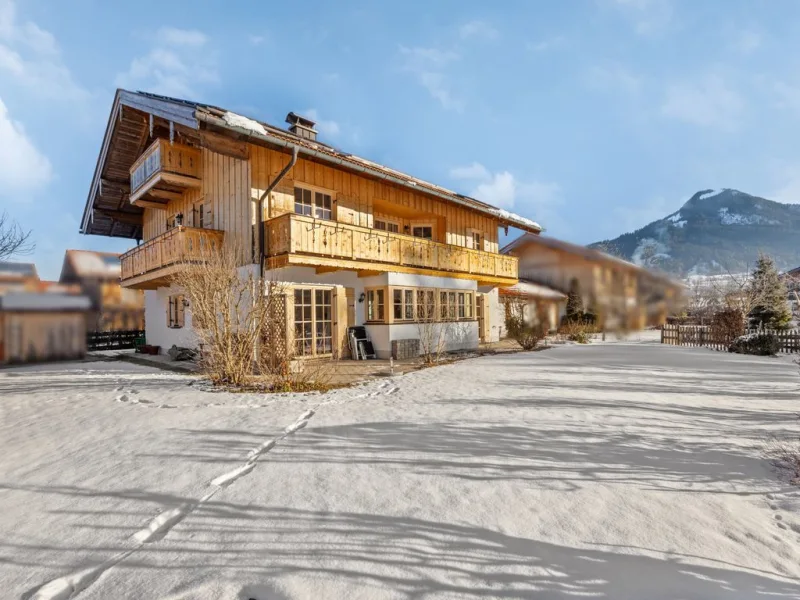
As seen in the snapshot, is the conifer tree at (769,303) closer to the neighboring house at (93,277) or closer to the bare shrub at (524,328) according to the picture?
the bare shrub at (524,328)

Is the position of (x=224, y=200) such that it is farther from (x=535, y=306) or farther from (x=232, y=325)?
(x=535, y=306)

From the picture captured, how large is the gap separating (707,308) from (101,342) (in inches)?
1035

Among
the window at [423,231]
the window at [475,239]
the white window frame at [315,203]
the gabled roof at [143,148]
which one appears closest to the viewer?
the gabled roof at [143,148]

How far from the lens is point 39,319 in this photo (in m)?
5.67

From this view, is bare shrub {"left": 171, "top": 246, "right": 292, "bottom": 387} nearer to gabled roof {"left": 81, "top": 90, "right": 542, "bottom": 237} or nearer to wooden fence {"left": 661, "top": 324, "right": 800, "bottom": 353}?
gabled roof {"left": 81, "top": 90, "right": 542, "bottom": 237}

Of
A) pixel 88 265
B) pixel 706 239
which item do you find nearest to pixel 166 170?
pixel 88 265

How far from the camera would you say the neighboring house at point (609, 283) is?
5.20m

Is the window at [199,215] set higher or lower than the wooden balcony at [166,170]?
lower

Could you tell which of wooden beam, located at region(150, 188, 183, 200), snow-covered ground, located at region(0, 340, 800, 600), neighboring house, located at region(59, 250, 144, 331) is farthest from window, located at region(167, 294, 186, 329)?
snow-covered ground, located at region(0, 340, 800, 600)

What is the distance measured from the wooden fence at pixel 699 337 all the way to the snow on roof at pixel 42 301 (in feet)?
63.7

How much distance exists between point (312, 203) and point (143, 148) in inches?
317

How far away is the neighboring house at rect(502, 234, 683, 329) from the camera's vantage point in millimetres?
5195

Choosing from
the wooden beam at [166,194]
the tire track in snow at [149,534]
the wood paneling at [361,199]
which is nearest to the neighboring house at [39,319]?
the tire track in snow at [149,534]

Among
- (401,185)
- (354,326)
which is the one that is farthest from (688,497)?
(401,185)
